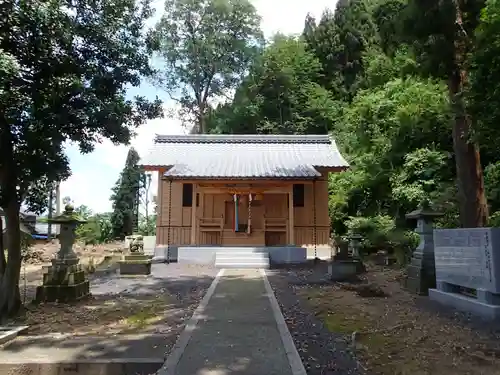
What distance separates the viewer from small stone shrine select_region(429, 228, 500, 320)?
6.64m

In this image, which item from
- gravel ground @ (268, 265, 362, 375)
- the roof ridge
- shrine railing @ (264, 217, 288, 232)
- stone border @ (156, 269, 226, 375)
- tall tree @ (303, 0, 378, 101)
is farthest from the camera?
tall tree @ (303, 0, 378, 101)

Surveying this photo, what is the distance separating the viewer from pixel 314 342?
18.7 ft

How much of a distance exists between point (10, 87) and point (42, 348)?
3882 millimetres

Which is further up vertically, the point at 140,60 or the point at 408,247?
the point at 140,60

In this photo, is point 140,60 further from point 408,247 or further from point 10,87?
point 408,247

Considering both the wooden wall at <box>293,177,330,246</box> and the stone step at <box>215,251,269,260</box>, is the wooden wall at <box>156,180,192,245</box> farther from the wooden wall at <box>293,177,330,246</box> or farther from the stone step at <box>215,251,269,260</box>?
the wooden wall at <box>293,177,330,246</box>

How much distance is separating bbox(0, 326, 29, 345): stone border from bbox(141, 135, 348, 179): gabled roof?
10.9 metres

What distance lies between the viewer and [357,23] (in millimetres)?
36281

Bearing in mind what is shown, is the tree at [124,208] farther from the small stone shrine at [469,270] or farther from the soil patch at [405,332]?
the small stone shrine at [469,270]

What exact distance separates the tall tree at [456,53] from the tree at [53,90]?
5928mm

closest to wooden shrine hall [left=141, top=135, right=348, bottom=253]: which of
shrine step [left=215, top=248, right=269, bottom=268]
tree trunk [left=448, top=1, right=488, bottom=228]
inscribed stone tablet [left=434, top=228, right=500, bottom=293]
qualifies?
shrine step [left=215, top=248, right=269, bottom=268]

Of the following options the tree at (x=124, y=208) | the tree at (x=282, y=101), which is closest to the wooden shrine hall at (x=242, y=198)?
the tree at (x=282, y=101)

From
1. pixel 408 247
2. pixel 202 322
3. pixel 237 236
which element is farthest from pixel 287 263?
pixel 202 322

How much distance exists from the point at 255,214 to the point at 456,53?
457 inches
